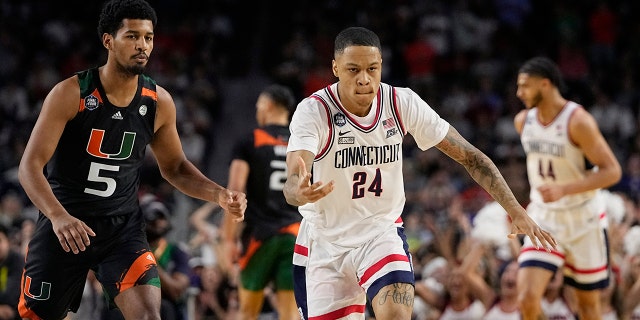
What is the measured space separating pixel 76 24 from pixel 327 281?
14109 millimetres

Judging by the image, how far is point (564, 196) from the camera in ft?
26.8

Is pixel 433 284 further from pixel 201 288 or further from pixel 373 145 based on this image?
pixel 373 145

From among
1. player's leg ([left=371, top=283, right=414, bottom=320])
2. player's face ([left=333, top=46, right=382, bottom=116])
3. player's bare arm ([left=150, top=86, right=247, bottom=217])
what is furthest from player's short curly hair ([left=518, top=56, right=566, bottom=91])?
player's bare arm ([left=150, top=86, right=247, bottom=217])

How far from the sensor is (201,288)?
11406mm

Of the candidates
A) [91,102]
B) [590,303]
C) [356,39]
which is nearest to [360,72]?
[356,39]

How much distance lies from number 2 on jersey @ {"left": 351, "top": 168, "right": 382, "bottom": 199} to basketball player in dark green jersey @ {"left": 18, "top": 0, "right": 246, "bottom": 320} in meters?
0.77

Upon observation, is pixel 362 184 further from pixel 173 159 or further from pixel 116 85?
pixel 116 85

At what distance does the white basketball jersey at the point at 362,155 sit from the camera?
239 inches

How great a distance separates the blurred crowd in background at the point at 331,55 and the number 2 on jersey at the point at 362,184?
27.8ft

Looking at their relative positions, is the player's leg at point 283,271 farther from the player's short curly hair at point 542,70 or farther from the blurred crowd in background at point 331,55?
the blurred crowd in background at point 331,55

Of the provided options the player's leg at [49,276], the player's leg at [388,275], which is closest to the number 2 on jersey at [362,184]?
the player's leg at [388,275]

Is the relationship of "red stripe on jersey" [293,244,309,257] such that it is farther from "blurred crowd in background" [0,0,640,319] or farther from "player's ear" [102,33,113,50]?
"blurred crowd in background" [0,0,640,319]

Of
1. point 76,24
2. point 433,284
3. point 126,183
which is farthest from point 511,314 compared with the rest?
point 76,24

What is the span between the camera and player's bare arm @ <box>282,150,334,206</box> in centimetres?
515
